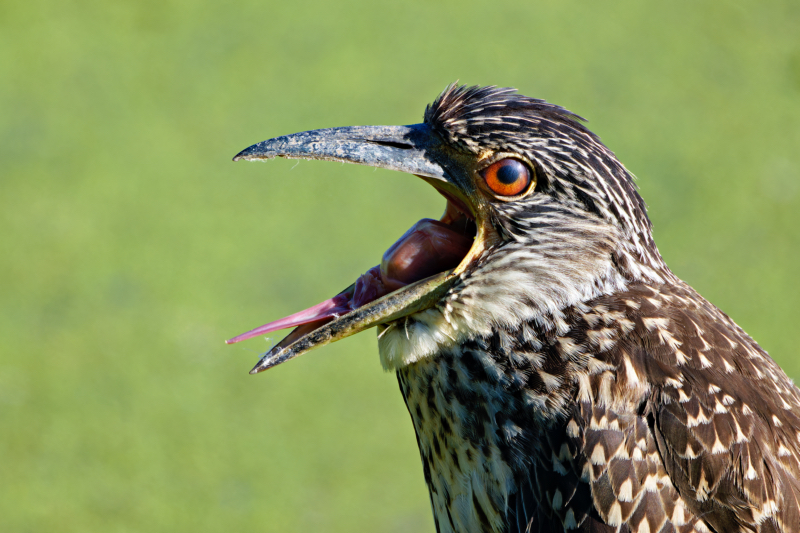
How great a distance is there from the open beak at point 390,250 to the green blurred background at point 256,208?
9.12 feet

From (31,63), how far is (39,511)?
445 centimetres

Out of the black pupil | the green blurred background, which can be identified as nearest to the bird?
the black pupil

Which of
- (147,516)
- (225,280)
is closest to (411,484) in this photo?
(147,516)

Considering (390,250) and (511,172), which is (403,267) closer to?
(390,250)

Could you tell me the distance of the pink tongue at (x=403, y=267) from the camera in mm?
2225

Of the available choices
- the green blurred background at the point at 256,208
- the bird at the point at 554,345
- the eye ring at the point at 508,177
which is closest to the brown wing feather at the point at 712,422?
the bird at the point at 554,345

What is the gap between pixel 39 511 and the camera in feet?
15.0

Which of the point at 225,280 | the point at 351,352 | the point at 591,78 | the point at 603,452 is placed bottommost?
the point at 603,452

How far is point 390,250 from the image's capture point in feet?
7.48

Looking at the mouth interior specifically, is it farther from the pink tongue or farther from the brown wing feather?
the brown wing feather

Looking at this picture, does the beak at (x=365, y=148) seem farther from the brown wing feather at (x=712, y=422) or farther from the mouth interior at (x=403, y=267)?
the brown wing feather at (x=712, y=422)

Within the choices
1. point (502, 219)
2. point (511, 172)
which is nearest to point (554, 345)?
point (502, 219)

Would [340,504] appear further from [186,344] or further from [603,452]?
[603,452]

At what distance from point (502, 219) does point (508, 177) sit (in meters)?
0.11
